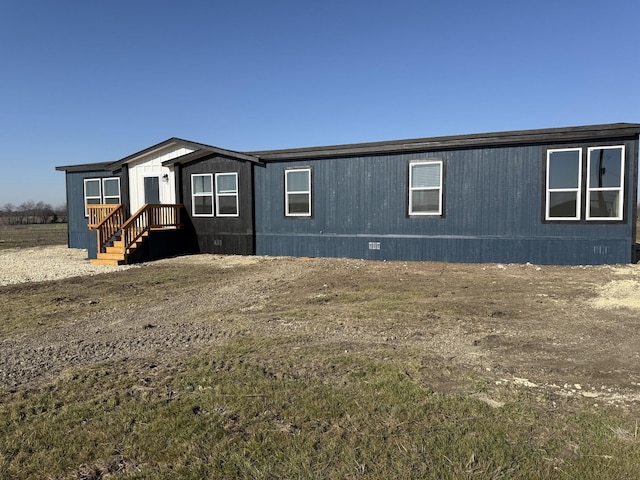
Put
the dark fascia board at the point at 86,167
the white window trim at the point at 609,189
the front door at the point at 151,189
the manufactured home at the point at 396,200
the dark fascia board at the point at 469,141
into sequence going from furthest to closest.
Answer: the dark fascia board at the point at 86,167 → the front door at the point at 151,189 → the manufactured home at the point at 396,200 → the white window trim at the point at 609,189 → the dark fascia board at the point at 469,141

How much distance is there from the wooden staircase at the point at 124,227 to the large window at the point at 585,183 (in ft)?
35.9

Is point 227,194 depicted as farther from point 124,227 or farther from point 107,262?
point 107,262

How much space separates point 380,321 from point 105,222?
35.6 feet

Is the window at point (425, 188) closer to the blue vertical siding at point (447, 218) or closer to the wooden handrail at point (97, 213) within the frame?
Answer: the blue vertical siding at point (447, 218)

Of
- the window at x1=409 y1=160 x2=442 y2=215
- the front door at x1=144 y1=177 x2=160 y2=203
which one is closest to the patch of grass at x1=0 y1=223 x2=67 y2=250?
the front door at x1=144 y1=177 x2=160 y2=203

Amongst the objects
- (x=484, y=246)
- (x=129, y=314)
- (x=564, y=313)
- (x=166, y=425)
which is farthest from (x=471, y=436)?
(x=484, y=246)

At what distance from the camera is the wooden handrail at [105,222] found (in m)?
13.4

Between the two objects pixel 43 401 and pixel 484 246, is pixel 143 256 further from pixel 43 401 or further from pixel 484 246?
pixel 43 401

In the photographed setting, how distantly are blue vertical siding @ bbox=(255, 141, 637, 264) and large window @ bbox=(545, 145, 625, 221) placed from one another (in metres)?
0.18

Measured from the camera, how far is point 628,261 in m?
10.0

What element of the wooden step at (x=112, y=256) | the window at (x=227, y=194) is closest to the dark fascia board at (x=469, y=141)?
the window at (x=227, y=194)

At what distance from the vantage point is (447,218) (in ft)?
37.9

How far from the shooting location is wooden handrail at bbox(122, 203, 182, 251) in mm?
13039

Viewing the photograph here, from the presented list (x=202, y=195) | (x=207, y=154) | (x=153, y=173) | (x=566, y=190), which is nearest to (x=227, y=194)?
(x=202, y=195)
